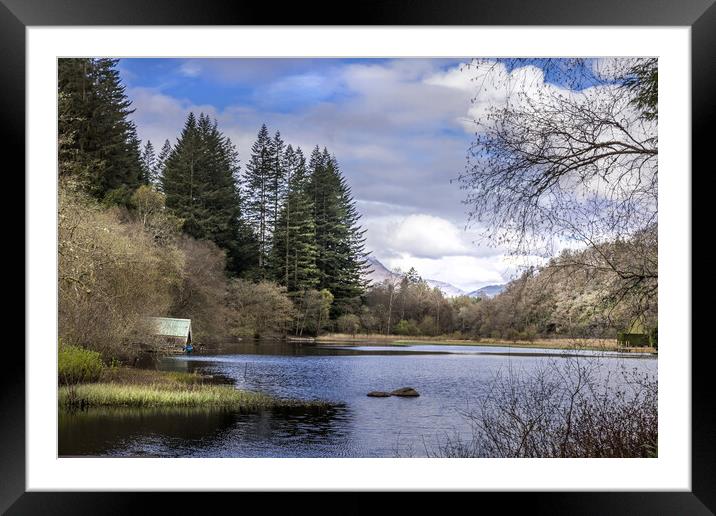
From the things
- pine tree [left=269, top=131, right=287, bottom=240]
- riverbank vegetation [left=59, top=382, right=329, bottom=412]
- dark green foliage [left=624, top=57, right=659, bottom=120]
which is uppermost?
dark green foliage [left=624, top=57, right=659, bottom=120]

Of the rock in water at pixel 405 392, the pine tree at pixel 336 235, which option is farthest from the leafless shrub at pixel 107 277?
the rock in water at pixel 405 392

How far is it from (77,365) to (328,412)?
299 centimetres

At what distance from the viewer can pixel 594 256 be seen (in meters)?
5.52

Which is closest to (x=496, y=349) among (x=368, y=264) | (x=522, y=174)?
Result: (x=368, y=264)

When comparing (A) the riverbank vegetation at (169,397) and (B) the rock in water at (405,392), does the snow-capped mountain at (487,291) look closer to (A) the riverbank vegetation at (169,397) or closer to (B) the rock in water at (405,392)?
(B) the rock in water at (405,392)

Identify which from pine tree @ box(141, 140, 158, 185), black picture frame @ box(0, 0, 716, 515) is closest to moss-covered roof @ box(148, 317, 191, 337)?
pine tree @ box(141, 140, 158, 185)

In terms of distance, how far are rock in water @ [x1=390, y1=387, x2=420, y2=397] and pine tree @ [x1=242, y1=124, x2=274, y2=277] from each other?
270 centimetres

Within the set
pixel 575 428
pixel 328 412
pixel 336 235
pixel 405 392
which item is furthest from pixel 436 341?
pixel 575 428

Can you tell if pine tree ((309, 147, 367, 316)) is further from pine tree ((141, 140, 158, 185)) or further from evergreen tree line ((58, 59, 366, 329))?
pine tree ((141, 140, 158, 185))

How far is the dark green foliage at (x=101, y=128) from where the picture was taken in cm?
746

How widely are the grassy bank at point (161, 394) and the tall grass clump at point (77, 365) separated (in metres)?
0.09

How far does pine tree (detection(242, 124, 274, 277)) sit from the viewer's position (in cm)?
770
